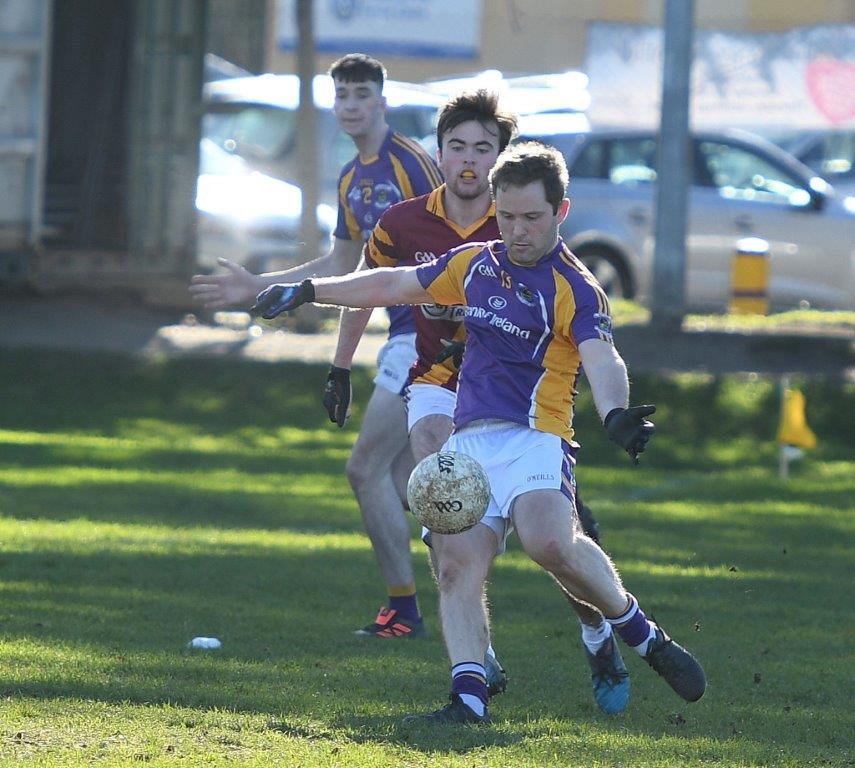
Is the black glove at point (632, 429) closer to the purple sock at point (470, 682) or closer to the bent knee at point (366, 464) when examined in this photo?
Result: the purple sock at point (470, 682)

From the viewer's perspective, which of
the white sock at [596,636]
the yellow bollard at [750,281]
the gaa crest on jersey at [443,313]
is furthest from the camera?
the yellow bollard at [750,281]

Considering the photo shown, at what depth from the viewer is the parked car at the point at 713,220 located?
20.8 metres

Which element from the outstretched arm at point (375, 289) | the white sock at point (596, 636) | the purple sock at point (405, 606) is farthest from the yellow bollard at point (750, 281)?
the outstretched arm at point (375, 289)

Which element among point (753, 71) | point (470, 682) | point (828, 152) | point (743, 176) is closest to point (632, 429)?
point (470, 682)

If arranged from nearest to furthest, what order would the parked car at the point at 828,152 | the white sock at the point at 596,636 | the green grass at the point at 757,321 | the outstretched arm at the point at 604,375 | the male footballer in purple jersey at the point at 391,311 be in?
the outstretched arm at the point at 604,375
the white sock at the point at 596,636
the male footballer in purple jersey at the point at 391,311
the green grass at the point at 757,321
the parked car at the point at 828,152

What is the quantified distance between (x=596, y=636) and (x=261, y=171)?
48.7 feet

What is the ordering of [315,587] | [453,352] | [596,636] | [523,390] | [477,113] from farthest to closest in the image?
[315,587] → [453,352] → [477,113] → [596,636] → [523,390]

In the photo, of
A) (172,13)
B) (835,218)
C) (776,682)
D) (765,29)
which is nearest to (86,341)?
(172,13)

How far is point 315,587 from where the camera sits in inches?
364

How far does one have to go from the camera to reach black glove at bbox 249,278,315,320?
6331mm

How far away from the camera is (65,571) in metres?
9.17

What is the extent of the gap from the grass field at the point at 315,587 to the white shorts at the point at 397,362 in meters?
1.04

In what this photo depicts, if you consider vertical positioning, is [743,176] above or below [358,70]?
above

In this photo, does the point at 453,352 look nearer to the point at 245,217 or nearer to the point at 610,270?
the point at 245,217
